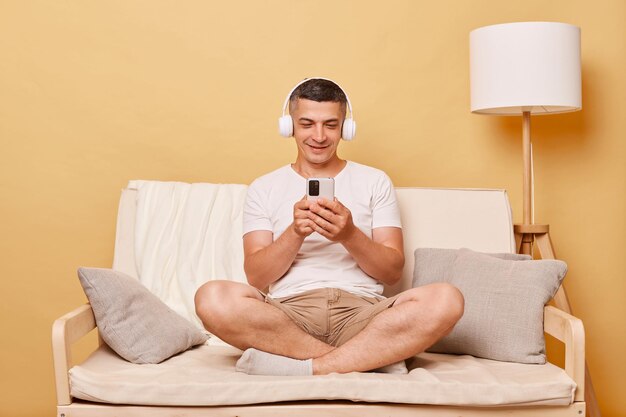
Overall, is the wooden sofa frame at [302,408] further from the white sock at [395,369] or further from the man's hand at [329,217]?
the man's hand at [329,217]

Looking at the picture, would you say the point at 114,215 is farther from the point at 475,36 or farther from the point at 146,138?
the point at 475,36

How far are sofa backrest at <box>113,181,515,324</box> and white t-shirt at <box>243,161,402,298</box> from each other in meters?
0.21

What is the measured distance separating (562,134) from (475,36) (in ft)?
2.14

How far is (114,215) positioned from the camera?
338cm

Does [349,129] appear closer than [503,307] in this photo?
No

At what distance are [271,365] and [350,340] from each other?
228 mm

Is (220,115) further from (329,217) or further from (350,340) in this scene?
(350,340)

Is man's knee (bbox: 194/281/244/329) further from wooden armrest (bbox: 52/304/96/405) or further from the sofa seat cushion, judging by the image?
wooden armrest (bbox: 52/304/96/405)

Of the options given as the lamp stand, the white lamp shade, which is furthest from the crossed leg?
the white lamp shade

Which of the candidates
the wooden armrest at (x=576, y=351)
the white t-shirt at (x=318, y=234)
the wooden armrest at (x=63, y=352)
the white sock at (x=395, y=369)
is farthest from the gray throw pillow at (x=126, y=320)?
the wooden armrest at (x=576, y=351)

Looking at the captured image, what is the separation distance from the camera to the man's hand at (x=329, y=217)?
8.00ft

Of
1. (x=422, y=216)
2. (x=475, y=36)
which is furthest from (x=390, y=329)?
(x=475, y=36)

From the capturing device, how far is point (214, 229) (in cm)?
300

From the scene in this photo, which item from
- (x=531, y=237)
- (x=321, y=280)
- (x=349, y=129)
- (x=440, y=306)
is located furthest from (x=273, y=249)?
(x=531, y=237)
